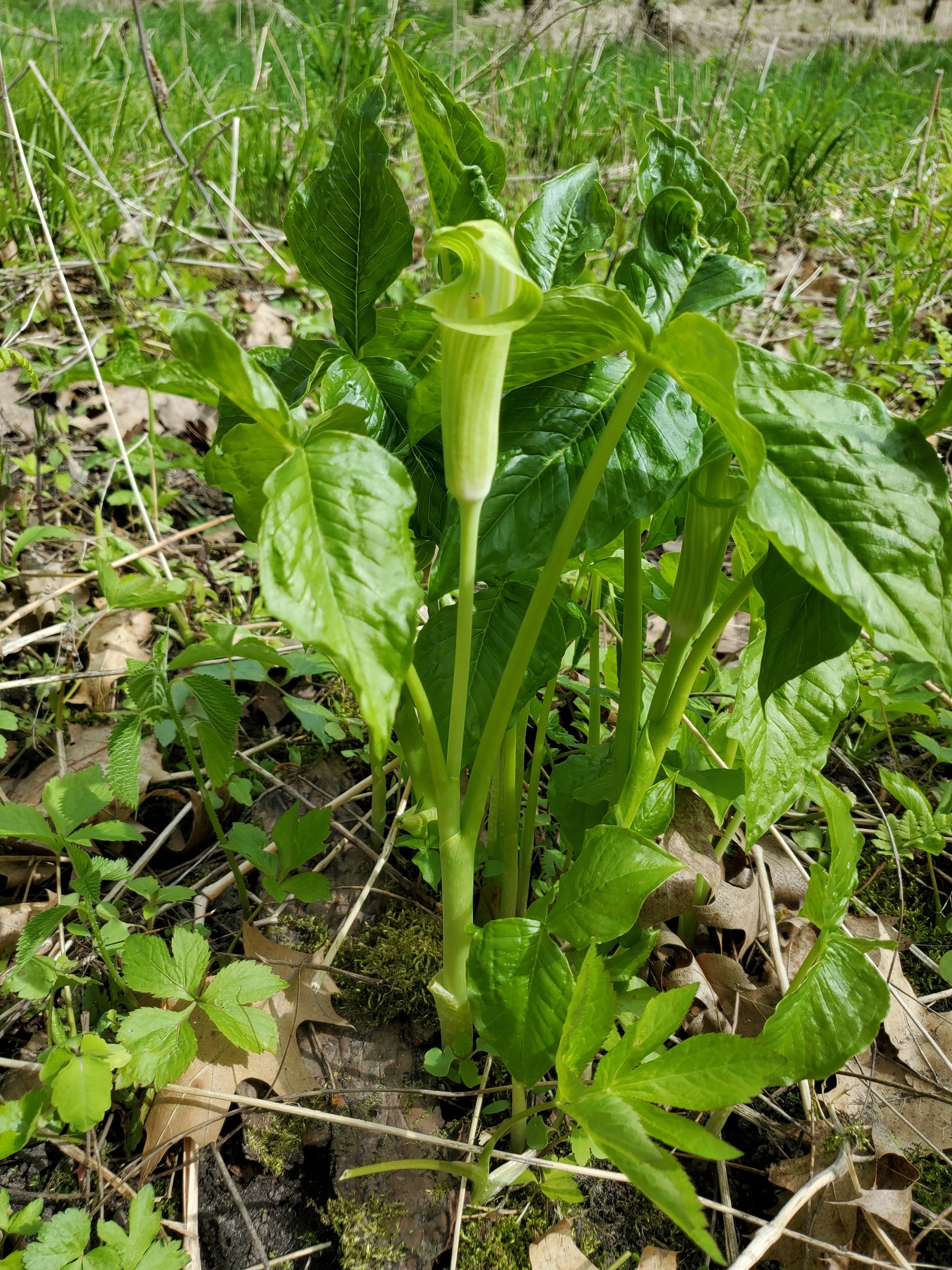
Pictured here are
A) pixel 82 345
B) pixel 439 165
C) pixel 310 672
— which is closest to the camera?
pixel 439 165

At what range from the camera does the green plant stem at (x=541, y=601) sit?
25.7 inches

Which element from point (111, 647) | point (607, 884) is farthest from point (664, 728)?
point (111, 647)

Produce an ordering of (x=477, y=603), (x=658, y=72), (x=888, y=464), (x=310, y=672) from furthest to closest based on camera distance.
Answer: (x=658, y=72) < (x=310, y=672) < (x=477, y=603) < (x=888, y=464)

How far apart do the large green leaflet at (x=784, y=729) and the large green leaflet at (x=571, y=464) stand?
0.23 metres

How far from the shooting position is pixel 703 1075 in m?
0.67

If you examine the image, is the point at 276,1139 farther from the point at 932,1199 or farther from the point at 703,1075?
the point at 932,1199

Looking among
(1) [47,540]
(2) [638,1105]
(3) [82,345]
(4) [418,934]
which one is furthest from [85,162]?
(2) [638,1105]

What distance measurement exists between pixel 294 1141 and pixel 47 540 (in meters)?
1.28

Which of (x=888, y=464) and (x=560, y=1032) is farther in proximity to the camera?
(x=560, y=1032)

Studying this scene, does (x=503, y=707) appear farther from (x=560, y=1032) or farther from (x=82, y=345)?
(x=82, y=345)

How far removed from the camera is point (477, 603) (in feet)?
2.88

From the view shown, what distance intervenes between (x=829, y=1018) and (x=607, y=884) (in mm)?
232

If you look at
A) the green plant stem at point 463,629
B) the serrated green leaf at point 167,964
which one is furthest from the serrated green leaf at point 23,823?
the green plant stem at point 463,629

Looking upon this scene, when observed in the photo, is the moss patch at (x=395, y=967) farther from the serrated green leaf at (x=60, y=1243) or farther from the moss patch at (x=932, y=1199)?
the moss patch at (x=932, y=1199)
